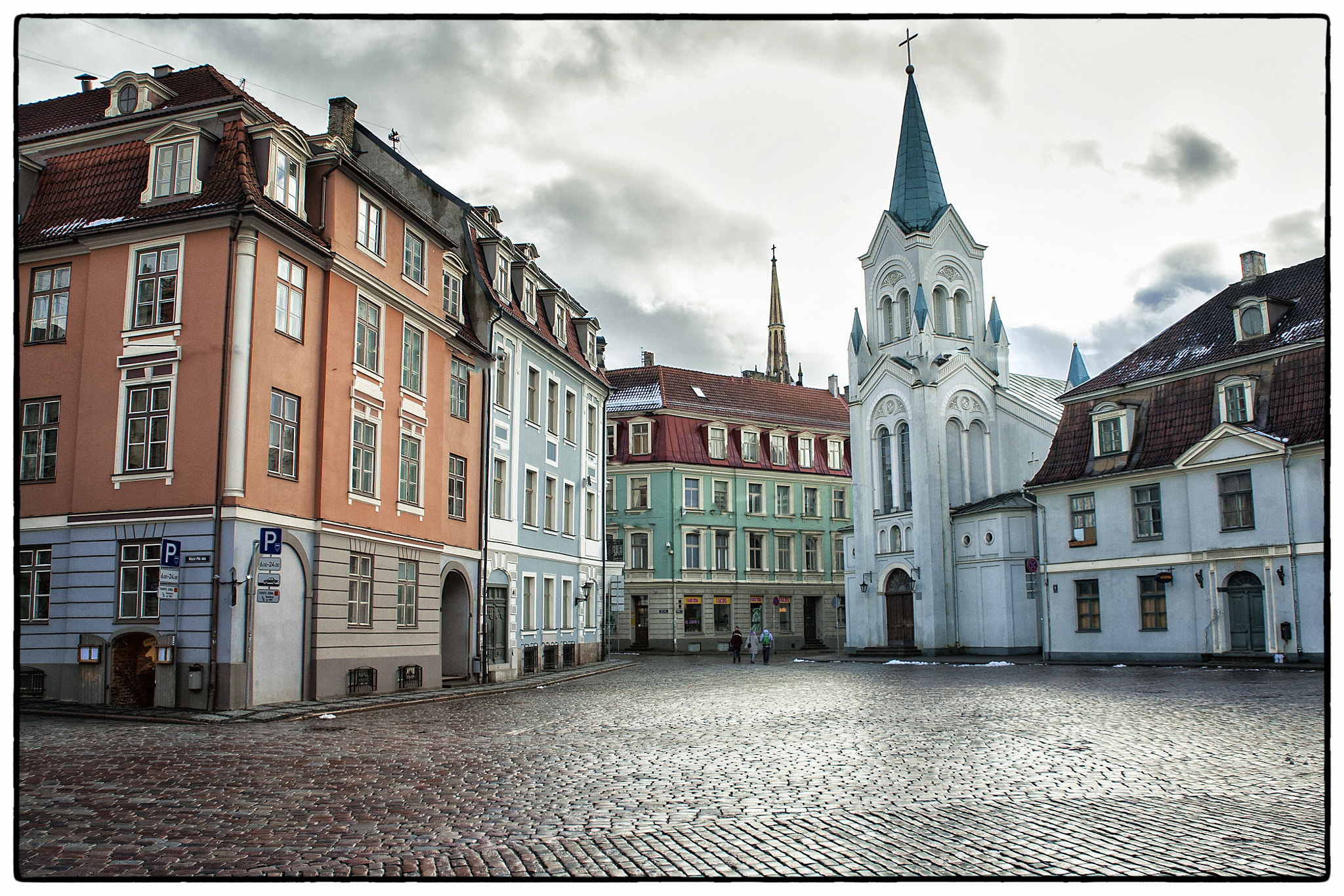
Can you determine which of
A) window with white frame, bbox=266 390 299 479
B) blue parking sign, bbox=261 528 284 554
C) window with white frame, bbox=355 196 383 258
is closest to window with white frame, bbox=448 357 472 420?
window with white frame, bbox=355 196 383 258

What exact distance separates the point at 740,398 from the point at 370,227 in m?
43.7

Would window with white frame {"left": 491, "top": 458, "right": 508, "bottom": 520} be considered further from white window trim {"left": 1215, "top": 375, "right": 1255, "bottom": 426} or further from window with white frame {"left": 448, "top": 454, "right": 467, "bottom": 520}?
white window trim {"left": 1215, "top": 375, "right": 1255, "bottom": 426}

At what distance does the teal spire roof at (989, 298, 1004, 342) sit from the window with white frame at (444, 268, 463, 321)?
99.7 feet

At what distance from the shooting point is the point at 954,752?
12.8 m

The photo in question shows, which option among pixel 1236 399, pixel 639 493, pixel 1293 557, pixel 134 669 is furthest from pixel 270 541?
pixel 639 493

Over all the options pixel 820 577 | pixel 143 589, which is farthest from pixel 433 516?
pixel 820 577

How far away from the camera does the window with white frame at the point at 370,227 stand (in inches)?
904

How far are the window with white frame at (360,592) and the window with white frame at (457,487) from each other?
14.0 feet

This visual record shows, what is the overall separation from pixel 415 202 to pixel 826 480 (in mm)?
41436

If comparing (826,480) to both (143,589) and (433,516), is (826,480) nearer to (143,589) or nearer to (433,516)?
(433,516)

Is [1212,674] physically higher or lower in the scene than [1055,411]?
lower

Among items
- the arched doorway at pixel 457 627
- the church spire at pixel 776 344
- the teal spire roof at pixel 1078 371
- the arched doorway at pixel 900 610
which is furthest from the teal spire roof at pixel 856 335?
the church spire at pixel 776 344

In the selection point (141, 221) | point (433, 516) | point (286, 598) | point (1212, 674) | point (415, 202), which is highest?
point (415, 202)

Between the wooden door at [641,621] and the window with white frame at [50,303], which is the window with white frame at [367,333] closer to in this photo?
the window with white frame at [50,303]
